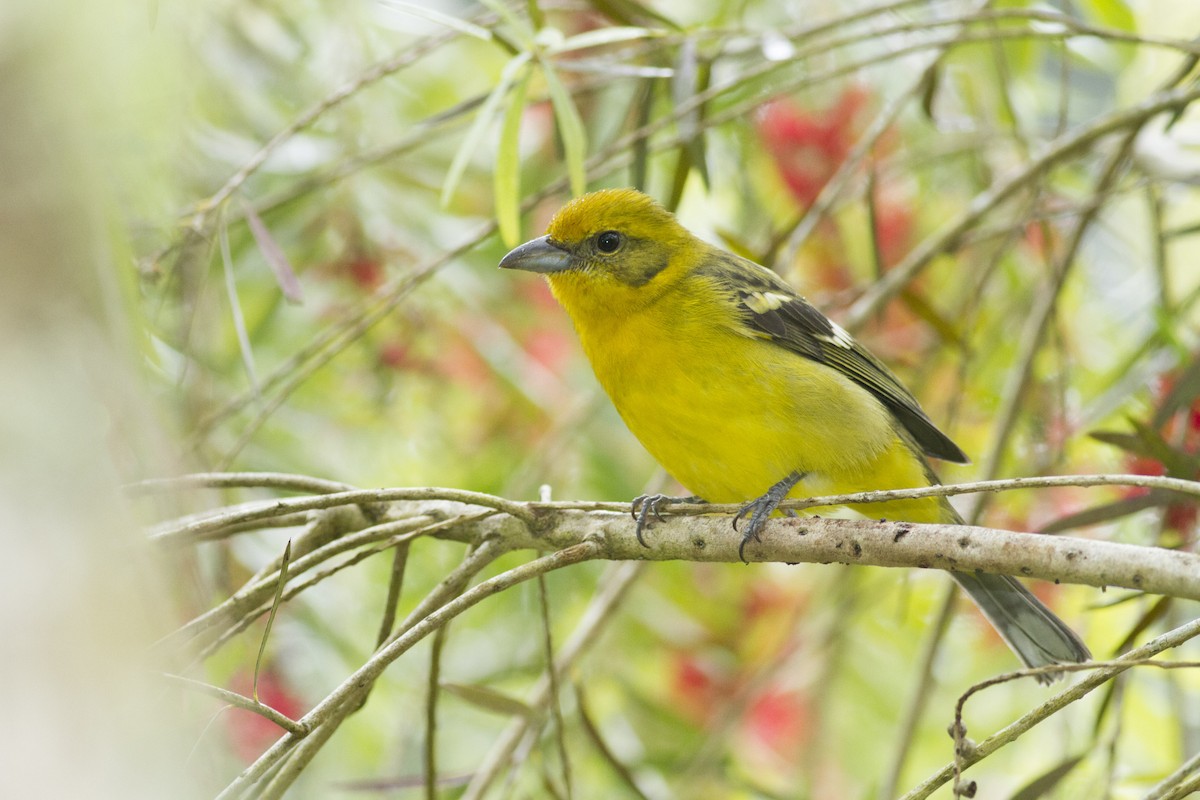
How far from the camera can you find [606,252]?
3.66 m

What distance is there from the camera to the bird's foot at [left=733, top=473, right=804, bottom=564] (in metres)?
2.23

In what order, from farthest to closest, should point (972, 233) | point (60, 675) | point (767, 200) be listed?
point (767, 200) → point (972, 233) → point (60, 675)

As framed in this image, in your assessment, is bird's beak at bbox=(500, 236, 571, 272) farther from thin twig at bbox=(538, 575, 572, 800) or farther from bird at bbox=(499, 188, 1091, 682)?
thin twig at bbox=(538, 575, 572, 800)

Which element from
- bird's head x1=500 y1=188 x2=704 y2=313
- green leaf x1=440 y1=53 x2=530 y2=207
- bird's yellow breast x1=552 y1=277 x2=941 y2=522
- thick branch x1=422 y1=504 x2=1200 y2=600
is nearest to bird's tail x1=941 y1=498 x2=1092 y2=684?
bird's yellow breast x1=552 y1=277 x2=941 y2=522

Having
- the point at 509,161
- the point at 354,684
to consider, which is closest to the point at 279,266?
the point at 509,161

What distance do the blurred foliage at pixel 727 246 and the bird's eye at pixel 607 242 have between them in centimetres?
27

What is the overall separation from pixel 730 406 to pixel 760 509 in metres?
0.39

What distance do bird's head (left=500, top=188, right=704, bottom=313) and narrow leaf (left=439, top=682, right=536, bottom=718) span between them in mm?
1276

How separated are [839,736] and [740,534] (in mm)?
3098

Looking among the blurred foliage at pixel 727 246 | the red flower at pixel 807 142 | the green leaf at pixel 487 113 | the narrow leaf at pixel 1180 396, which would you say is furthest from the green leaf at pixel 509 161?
the red flower at pixel 807 142

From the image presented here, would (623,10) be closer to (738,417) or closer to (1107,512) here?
(738,417)

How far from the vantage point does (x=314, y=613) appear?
4328 millimetres

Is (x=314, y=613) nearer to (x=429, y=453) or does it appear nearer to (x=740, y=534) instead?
(x=429, y=453)

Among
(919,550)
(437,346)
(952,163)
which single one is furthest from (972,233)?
(919,550)
